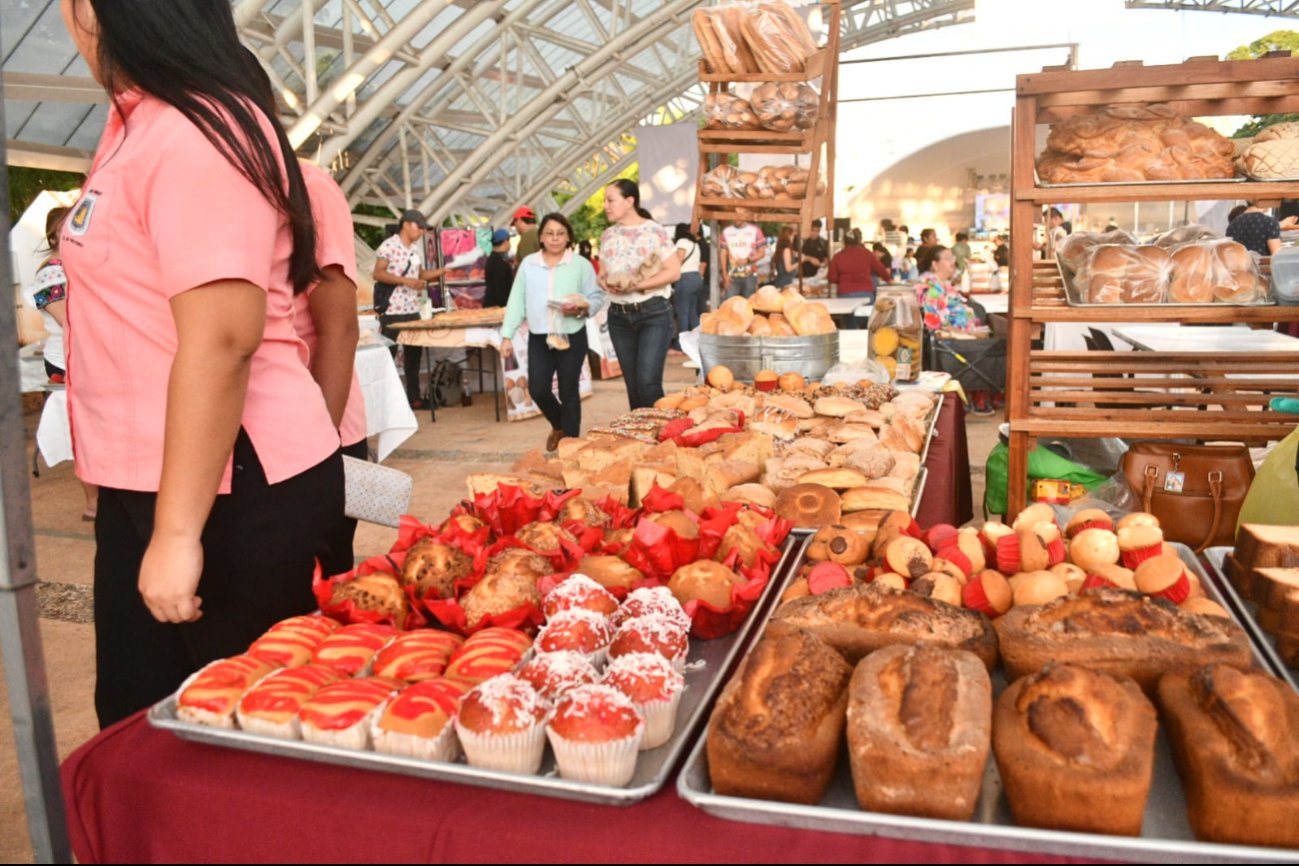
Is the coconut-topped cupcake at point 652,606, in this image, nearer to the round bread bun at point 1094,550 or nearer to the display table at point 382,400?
the round bread bun at point 1094,550

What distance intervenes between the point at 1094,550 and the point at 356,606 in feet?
3.89

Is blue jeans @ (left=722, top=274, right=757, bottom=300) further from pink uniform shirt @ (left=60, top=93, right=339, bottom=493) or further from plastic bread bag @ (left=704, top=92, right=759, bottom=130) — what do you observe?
pink uniform shirt @ (left=60, top=93, right=339, bottom=493)

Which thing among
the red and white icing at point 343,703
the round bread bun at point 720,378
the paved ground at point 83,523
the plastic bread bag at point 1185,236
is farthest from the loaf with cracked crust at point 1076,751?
the plastic bread bag at point 1185,236

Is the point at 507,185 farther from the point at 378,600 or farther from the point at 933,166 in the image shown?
the point at 378,600

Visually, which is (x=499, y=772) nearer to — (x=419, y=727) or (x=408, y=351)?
(x=419, y=727)

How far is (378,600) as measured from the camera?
1.53 m

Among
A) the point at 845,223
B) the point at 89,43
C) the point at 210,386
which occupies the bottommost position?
the point at 210,386

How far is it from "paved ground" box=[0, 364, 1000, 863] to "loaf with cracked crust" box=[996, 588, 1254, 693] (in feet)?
8.10

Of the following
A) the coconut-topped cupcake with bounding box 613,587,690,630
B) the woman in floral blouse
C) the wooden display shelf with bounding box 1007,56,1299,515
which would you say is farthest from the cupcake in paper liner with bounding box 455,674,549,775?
the woman in floral blouse

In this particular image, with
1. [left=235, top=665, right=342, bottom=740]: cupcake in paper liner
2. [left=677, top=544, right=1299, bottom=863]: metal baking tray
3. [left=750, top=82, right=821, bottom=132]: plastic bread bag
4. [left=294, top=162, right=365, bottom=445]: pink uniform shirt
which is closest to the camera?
[left=677, top=544, right=1299, bottom=863]: metal baking tray

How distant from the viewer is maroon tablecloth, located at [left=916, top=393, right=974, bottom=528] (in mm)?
2885

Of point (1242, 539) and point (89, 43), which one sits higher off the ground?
point (89, 43)

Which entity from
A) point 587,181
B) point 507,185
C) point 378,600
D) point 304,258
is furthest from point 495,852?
point 587,181

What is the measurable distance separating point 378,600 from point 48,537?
5257 mm
